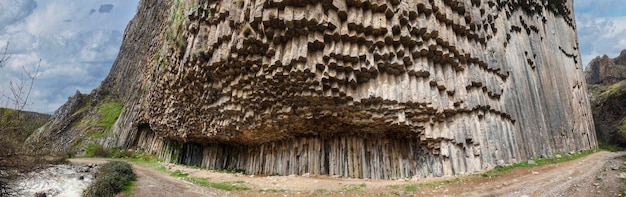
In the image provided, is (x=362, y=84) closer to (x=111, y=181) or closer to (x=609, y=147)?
(x=111, y=181)

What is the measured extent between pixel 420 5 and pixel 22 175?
1165cm

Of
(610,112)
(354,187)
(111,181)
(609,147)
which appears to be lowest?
(354,187)

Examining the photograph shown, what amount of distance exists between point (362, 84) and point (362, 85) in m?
0.03

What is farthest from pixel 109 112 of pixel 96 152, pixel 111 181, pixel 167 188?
pixel 167 188

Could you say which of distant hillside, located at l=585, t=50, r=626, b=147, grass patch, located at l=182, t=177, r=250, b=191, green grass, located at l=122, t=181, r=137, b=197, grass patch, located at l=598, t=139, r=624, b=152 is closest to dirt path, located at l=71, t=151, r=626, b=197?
green grass, located at l=122, t=181, r=137, b=197

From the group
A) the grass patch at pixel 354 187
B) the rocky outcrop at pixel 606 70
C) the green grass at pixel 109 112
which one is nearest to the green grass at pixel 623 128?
the rocky outcrop at pixel 606 70

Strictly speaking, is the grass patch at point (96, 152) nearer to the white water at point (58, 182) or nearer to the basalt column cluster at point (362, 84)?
the basalt column cluster at point (362, 84)

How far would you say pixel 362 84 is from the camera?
12203mm

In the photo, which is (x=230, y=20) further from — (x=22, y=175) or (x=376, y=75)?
(x=22, y=175)

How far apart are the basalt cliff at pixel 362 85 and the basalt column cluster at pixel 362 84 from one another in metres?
0.04

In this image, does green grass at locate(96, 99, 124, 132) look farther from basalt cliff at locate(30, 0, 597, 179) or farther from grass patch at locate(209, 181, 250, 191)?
grass patch at locate(209, 181, 250, 191)

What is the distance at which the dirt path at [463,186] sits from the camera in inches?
341

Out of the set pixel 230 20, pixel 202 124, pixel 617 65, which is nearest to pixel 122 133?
pixel 202 124

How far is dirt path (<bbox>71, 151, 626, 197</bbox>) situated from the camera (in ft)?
28.4
